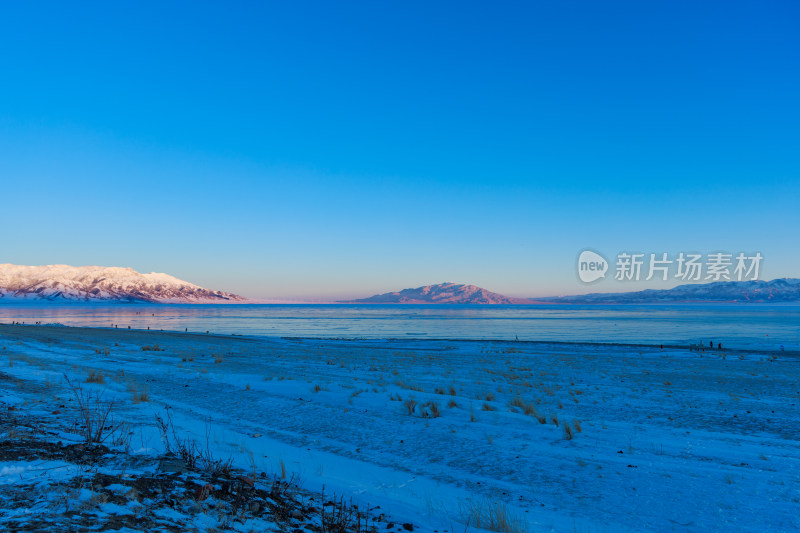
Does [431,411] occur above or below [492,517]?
below

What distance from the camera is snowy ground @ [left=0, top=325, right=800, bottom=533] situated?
548cm

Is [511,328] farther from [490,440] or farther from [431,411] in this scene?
[490,440]

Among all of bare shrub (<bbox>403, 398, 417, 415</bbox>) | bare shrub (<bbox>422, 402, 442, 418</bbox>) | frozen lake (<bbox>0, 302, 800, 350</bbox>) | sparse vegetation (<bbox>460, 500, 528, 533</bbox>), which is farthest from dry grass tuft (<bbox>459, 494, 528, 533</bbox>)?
frozen lake (<bbox>0, 302, 800, 350</bbox>)

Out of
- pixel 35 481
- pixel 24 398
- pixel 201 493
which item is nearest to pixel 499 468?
pixel 201 493

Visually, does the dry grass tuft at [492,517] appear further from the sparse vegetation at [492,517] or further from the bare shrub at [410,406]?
the bare shrub at [410,406]

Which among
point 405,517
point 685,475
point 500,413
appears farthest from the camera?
point 500,413

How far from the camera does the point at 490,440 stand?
838cm

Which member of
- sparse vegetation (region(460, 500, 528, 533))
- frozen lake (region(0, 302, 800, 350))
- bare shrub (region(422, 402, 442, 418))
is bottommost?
frozen lake (region(0, 302, 800, 350))

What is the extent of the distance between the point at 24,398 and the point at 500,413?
422 inches

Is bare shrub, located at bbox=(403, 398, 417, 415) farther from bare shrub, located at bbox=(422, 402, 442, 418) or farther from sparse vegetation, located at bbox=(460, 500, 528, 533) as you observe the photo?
sparse vegetation, located at bbox=(460, 500, 528, 533)

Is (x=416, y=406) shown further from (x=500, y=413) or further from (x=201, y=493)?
(x=201, y=493)

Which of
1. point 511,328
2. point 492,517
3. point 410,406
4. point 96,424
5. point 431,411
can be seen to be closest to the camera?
point 492,517

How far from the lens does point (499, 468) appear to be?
698cm

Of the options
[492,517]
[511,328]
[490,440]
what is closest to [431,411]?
[490,440]
